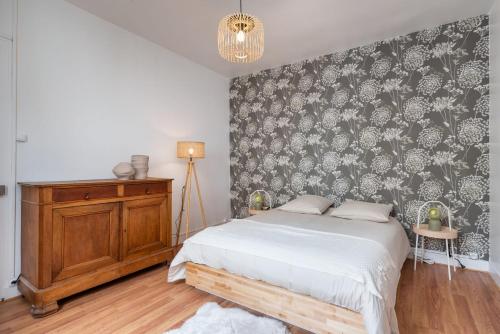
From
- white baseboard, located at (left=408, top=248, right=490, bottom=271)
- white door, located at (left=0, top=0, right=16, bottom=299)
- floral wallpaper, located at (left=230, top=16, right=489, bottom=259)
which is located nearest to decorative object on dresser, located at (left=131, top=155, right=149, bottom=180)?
white door, located at (left=0, top=0, right=16, bottom=299)

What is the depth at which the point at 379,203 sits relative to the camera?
3.19m

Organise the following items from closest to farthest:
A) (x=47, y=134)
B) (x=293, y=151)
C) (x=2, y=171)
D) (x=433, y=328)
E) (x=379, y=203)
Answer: (x=433, y=328) → (x=2, y=171) → (x=47, y=134) → (x=379, y=203) → (x=293, y=151)

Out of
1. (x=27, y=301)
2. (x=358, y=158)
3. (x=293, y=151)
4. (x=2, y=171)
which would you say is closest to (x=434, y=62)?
(x=358, y=158)

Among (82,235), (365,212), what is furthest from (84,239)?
(365,212)

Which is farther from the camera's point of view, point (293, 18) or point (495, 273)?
point (293, 18)

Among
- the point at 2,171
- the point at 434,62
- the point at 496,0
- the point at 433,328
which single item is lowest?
the point at 433,328

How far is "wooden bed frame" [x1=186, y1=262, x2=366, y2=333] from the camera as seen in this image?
1568mm

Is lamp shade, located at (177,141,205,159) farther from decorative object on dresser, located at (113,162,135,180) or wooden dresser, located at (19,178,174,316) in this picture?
decorative object on dresser, located at (113,162,135,180)

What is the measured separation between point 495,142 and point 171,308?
133 inches

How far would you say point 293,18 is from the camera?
271 centimetres

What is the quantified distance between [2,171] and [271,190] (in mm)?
3205

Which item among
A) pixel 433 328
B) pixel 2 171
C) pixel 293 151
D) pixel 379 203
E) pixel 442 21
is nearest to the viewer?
pixel 433 328

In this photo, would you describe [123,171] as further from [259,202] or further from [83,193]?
[259,202]

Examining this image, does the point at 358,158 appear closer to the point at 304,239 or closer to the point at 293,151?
the point at 293,151
